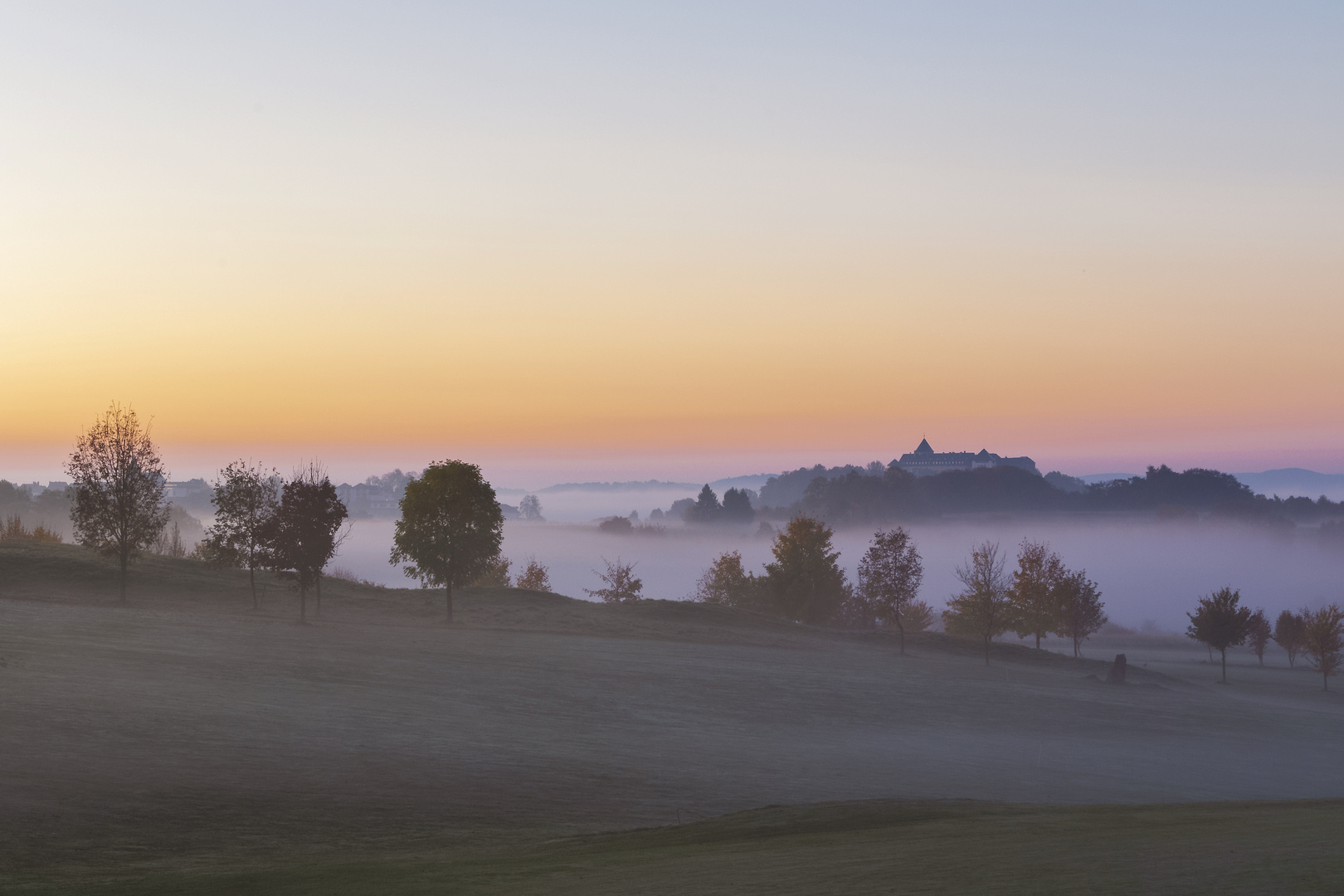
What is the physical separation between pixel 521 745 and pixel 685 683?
15.3 meters

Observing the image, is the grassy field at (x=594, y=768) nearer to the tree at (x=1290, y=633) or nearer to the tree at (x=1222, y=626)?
the tree at (x=1222, y=626)

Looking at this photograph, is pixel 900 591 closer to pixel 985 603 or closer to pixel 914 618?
pixel 985 603

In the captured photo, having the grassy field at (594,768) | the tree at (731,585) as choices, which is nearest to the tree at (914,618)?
the tree at (731,585)

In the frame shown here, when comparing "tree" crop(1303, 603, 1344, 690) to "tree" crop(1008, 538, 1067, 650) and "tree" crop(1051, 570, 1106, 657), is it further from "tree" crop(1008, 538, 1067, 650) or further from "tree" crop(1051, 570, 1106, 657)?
"tree" crop(1008, 538, 1067, 650)

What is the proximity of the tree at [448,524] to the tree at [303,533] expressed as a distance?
646cm

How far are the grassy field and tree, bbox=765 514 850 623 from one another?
134 ft

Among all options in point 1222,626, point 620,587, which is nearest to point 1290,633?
point 1222,626

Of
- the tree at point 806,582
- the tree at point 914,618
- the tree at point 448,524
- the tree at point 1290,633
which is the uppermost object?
the tree at point 448,524

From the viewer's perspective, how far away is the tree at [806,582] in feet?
317

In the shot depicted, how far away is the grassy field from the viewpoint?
13914 mm

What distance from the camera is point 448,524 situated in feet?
210

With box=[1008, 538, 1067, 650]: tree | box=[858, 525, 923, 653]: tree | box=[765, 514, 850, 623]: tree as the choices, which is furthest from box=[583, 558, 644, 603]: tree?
box=[858, 525, 923, 653]: tree

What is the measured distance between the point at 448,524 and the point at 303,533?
1017cm

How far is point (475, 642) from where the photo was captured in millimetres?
50500
